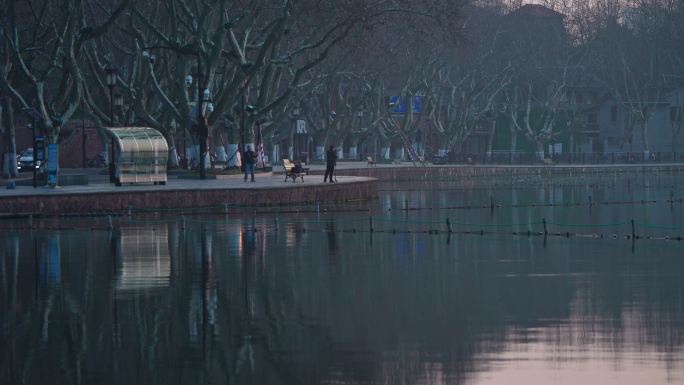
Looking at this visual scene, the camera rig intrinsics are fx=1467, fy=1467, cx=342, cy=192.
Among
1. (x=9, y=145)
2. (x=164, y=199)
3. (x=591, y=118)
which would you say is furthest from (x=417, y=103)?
(x=164, y=199)

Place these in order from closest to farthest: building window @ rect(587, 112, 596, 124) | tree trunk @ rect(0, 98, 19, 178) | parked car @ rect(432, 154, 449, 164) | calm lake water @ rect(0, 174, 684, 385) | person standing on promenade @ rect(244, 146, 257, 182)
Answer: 1. calm lake water @ rect(0, 174, 684, 385)
2. person standing on promenade @ rect(244, 146, 257, 182)
3. tree trunk @ rect(0, 98, 19, 178)
4. parked car @ rect(432, 154, 449, 164)
5. building window @ rect(587, 112, 596, 124)

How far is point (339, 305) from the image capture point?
19578mm

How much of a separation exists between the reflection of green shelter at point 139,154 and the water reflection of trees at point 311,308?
1842 cm

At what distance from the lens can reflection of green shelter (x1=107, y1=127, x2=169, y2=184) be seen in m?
49.3

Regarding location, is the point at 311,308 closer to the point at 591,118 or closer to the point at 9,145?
the point at 9,145

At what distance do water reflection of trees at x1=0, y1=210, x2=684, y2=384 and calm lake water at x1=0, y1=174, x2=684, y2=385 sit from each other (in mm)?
39

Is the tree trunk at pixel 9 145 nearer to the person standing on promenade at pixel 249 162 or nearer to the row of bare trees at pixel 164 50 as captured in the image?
the row of bare trees at pixel 164 50

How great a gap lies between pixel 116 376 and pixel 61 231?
71.7 feet

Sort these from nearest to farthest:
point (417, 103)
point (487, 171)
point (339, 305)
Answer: point (339, 305) < point (487, 171) < point (417, 103)

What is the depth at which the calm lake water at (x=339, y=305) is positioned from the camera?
14773mm

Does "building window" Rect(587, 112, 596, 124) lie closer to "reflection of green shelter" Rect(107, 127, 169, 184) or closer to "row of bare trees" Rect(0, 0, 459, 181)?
"row of bare trees" Rect(0, 0, 459, 181)

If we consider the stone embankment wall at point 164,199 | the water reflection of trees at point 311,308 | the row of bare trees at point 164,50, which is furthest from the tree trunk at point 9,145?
the water reflection of trees at point 311,308

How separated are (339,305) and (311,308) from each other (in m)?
0.44

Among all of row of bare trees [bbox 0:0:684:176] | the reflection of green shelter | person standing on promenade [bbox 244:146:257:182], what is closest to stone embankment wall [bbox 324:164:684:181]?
row of bare trees [bbox 0:0:684:176]
